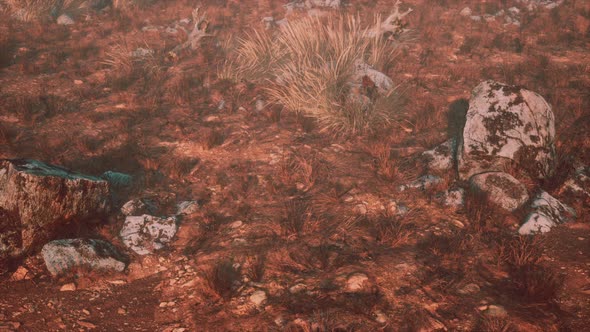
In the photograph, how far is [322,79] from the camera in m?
6.92

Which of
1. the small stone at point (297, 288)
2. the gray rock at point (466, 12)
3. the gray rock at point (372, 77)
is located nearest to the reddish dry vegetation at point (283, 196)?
the small stone at point (297, 288)

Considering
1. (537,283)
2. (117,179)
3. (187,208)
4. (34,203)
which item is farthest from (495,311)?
(117,179)

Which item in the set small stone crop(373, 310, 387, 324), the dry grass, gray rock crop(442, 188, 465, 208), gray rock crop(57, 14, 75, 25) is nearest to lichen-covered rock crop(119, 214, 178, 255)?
small stone crop(373, 310, 387, 324)

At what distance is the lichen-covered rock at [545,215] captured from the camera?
170 inches

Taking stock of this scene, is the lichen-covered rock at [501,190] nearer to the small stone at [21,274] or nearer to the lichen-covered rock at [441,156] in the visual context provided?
the lichen-covered rock at [441,156]

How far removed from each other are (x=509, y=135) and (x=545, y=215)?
1163 mm

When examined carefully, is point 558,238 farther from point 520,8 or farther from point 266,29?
point 520,8

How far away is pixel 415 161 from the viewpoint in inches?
224

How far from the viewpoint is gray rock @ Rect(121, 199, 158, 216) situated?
188 inches

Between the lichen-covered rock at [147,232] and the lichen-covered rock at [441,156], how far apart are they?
3.42 meters

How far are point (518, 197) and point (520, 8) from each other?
9.45 m

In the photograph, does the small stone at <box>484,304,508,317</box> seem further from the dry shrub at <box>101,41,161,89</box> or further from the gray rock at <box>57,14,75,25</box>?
the gray rock at <box>57,14,75,25</box>

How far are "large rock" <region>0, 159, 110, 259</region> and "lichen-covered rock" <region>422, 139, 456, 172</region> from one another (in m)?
4.29

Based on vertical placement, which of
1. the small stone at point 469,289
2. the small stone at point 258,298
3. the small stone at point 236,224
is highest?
the small stone at point 236,224
